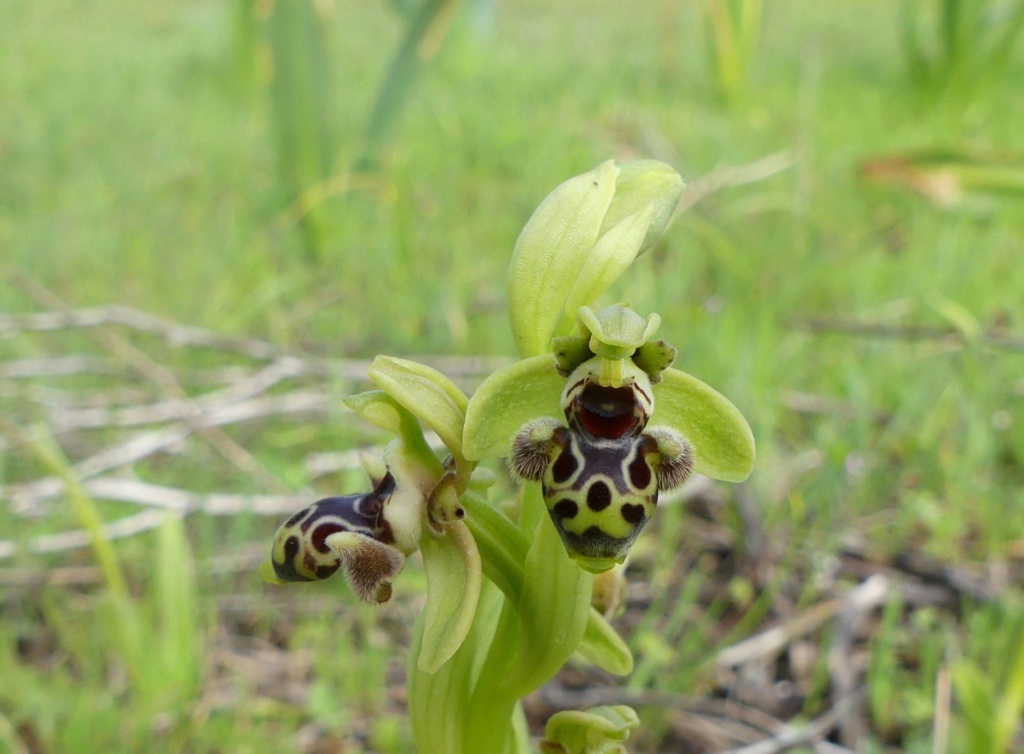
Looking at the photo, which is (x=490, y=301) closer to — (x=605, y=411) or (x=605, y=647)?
(x=605, y=647)

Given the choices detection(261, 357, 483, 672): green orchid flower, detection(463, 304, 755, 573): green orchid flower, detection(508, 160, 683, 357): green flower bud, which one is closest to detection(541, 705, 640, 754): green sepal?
detection(261, 357, 483, 672): green orchid flower

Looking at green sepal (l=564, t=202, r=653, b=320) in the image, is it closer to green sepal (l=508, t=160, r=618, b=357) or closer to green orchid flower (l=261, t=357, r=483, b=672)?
green sepal (l=508, t=160, r=618, b=357)

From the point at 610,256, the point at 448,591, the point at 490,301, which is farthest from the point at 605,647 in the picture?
the point at 490,301

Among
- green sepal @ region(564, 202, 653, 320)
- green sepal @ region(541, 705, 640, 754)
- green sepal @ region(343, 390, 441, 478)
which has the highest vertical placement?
green sepal @ region(564, 202, 653, 320)

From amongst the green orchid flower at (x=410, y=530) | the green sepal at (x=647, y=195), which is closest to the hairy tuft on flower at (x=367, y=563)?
the green orchid flower at (x=410, y=530)

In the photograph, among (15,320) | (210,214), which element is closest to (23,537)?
(15,320)
